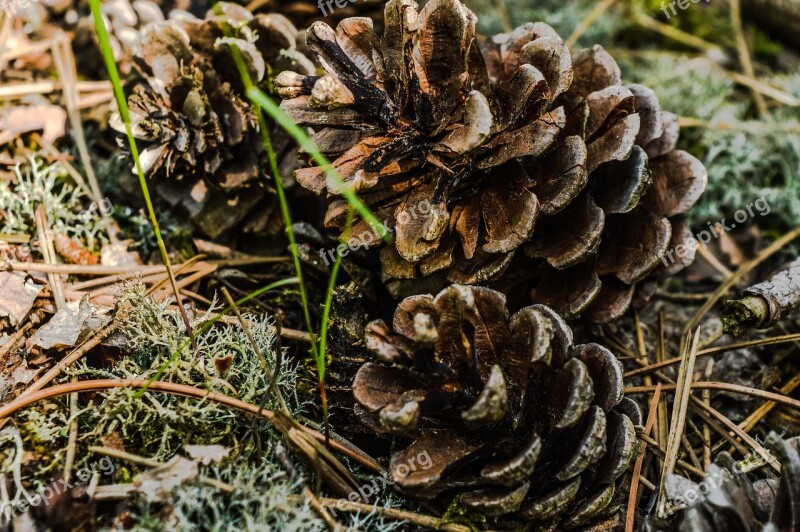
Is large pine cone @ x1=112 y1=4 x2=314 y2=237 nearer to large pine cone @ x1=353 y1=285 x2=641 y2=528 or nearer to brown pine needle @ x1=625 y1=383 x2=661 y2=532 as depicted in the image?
large pine cone @ x1=353 y1=285 x2=641 y2=528

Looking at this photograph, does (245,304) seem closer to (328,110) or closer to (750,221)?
(328,110)

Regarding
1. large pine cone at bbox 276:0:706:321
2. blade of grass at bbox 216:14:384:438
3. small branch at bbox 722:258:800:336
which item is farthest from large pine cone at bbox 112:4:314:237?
small branch at bbox 722:258:800:336

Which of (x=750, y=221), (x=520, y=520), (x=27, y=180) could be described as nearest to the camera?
(x=520, y=520)

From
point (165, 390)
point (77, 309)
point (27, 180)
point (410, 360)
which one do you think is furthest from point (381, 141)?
point (27, 180)

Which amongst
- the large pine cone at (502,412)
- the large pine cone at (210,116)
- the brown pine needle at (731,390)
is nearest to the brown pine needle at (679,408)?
the brown pine needle at (731,390)

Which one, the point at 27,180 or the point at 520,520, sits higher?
the point at 27,180

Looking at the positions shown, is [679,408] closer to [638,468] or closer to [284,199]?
[638,468]

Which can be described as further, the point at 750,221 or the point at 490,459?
the point at 750,221

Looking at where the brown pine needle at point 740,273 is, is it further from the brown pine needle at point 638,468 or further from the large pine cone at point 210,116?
the large pine cone at point 210,116

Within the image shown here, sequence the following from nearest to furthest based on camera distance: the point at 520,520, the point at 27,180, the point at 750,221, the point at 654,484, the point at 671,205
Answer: the point at 520,520, the point at 654,484, the point at 671,205, the point at 27,180, the point at 750,221
